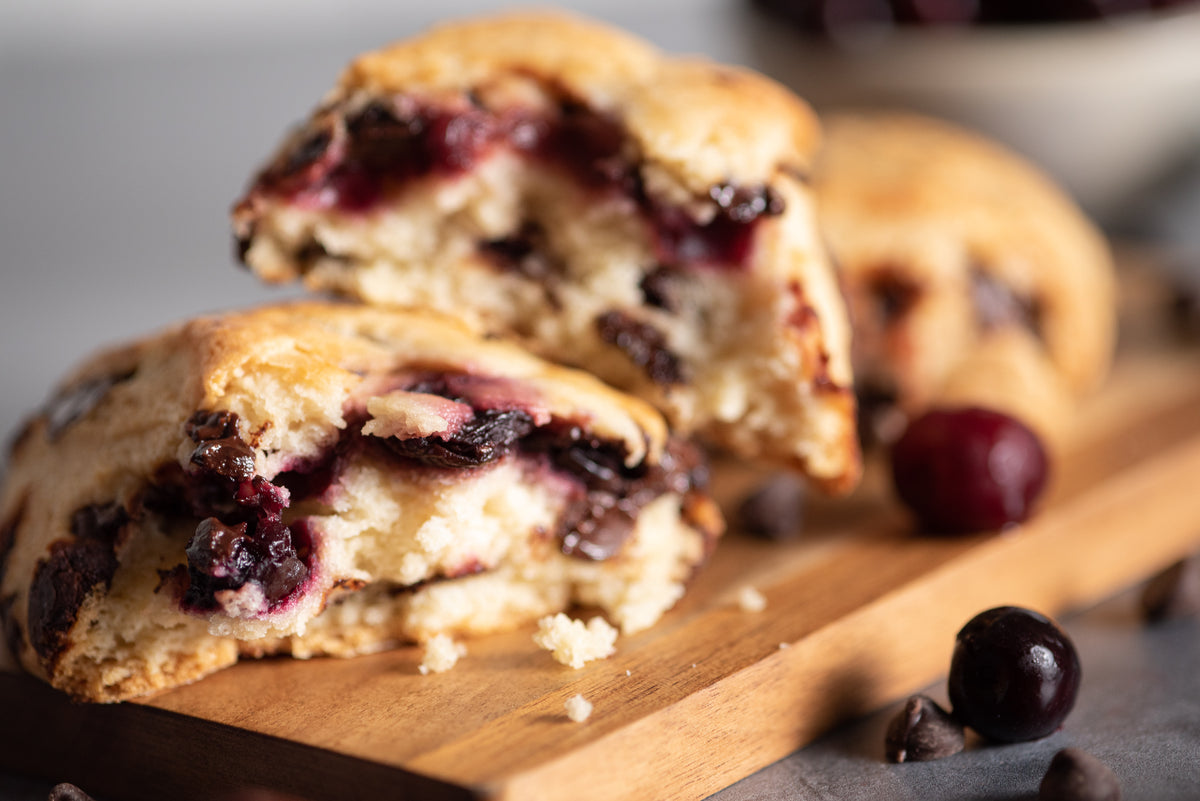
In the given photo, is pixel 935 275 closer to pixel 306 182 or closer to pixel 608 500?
pixel 608 500

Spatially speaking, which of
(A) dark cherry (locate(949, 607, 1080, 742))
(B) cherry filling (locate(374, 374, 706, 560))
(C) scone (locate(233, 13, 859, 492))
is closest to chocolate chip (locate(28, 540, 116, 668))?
(B) cherry filling (locate(374, 374, 706, 560))

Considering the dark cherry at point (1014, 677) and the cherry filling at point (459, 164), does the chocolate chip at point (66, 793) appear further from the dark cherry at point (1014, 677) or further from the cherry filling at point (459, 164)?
the dark cherry at point (1014, 677)

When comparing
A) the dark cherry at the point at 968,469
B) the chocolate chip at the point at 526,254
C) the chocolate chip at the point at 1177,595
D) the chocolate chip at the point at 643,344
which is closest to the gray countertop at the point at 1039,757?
the chocolate chip at the point at 1177,595

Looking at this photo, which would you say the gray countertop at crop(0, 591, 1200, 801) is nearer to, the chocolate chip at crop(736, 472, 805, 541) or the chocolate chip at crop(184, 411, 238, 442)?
the chocolate chip at crop(736, 472, 805, 541)

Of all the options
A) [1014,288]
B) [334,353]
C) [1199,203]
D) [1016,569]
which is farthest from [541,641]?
[1199,203]

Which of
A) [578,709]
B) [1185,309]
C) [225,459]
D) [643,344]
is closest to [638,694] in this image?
[578,709]
